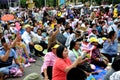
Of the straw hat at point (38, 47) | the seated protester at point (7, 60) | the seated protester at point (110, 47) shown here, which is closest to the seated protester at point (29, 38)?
the straw hat at point (38, 47)

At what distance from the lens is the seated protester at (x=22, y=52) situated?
10.4m

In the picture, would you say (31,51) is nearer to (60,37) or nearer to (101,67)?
(60,37)

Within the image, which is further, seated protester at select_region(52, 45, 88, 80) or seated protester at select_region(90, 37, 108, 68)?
seated protester at select_region(90, 37, 108, 68)

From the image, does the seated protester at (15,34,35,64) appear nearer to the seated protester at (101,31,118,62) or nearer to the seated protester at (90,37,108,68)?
the seated protester at (90,37,108,68)

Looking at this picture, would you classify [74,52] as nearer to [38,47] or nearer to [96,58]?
[96,58]

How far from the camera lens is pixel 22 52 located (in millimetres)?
11070

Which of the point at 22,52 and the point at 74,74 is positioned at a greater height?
the point at 74,74

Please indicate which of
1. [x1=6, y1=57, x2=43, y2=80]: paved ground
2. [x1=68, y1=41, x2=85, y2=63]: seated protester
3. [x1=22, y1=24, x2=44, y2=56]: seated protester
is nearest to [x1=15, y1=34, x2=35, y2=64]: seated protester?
[x1=6, y1=57, x2=43, y2=80]: paved ground

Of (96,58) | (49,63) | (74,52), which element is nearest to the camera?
(49,63)

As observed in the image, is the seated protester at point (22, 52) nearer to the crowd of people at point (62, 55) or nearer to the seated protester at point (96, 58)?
the crowd of people at point (62, 55)

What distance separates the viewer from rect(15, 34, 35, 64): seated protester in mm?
10441

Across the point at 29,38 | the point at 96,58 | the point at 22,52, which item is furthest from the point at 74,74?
the point at 29,38

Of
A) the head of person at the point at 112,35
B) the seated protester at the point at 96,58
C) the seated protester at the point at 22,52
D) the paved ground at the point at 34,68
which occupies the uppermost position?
the head of person at the point at 112,35

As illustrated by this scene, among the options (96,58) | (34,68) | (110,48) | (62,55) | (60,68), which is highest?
(62,55)
